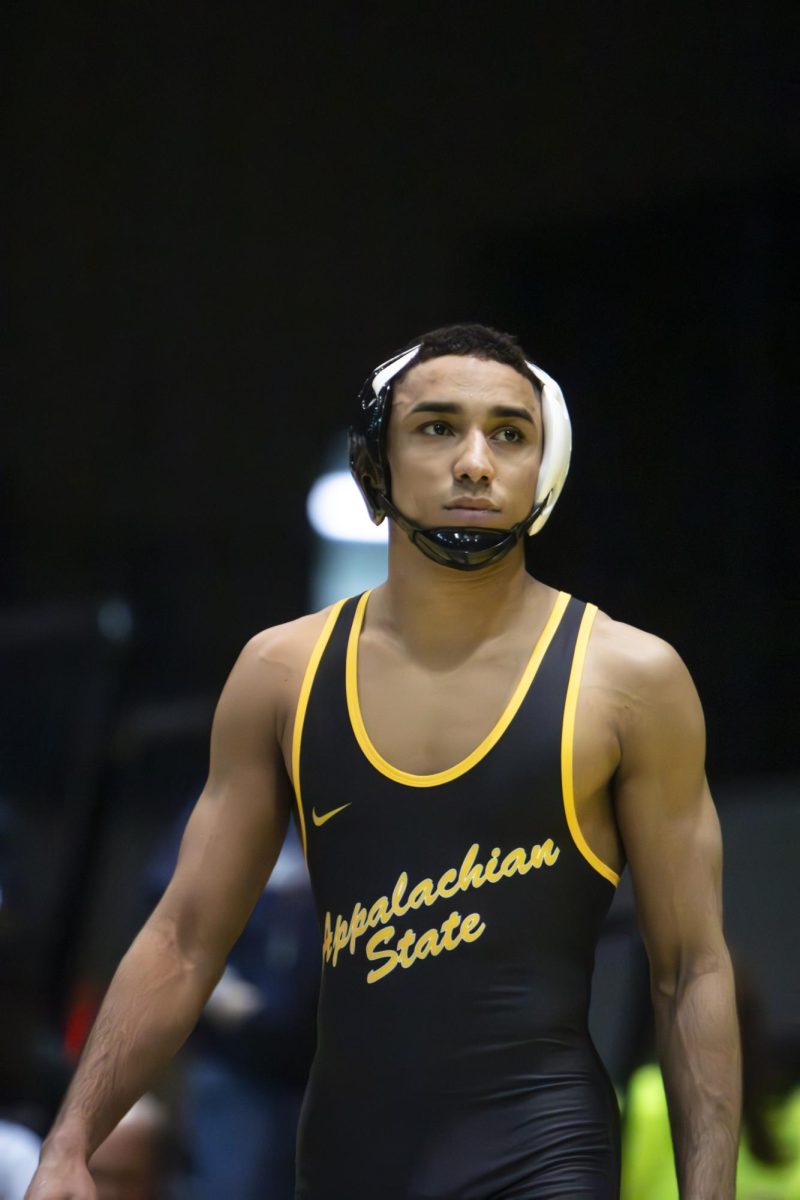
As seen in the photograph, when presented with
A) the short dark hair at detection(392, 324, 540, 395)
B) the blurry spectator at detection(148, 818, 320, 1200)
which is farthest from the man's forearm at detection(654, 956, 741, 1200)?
the blurry spectator at detection(148, 818, 320, 1200)

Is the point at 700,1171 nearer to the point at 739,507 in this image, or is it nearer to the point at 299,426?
the point at 739,507

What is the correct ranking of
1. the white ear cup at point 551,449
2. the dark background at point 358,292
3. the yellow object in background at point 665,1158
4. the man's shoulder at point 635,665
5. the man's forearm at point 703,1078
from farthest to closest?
the dark background at point 358,292 < the yellow object in background at point 665,1158 < the white ear cup at point 551,449 < the man's shoulder at point 635,665 < the man's forearm at point 703,1078

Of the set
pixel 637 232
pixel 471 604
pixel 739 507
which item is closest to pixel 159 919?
pixel 471 604

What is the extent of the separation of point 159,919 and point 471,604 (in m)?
0.64

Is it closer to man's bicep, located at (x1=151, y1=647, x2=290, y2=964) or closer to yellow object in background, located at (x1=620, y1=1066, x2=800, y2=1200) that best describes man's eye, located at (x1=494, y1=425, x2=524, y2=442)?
man's bicep, located at (x1=151, y1=647, x2=290, y2=964)

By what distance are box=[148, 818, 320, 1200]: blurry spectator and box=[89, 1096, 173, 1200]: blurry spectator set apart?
66 millimetres

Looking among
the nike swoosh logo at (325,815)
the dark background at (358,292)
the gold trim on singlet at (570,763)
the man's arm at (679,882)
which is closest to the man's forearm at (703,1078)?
the man's arm at (679,882)

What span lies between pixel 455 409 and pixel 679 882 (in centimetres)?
71

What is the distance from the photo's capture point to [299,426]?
4395 millimetres


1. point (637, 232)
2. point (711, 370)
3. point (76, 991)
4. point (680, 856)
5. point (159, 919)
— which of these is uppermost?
point (637, 232)

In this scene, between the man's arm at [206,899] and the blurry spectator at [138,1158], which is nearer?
the man's arm at [206,899]

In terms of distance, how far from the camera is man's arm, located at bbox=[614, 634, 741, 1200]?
2422mm

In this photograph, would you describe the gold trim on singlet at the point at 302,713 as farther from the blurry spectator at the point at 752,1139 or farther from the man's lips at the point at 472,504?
the blurry spectator at the point at 752,1139

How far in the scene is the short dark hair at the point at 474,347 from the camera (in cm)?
260
